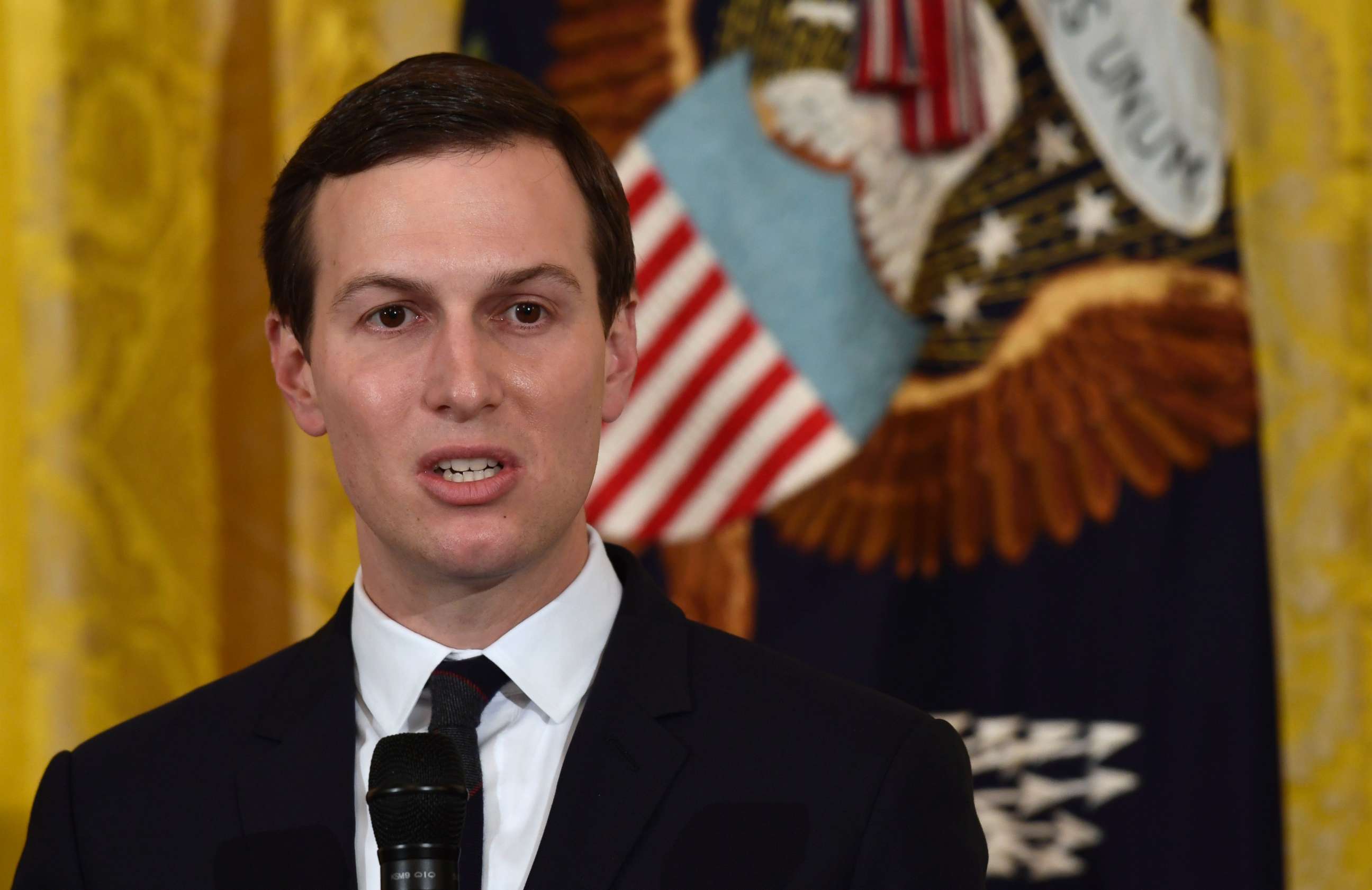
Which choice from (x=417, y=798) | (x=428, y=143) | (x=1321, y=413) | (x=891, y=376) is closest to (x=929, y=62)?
(x=891, y=376)

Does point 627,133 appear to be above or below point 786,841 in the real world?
above

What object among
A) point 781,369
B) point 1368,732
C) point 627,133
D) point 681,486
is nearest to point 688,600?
point 681,486

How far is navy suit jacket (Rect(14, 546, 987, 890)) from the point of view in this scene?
1.27 m

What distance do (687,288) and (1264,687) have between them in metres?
1.14

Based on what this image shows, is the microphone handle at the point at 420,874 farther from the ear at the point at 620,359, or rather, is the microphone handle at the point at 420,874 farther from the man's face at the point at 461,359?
the ear at the point at 620,359

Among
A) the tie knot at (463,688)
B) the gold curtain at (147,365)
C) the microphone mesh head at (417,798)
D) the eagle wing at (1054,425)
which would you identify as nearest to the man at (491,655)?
the tie knot at (463,688)

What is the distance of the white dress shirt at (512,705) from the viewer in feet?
4.36

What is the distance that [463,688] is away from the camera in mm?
1337

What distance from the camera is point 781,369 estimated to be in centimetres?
265

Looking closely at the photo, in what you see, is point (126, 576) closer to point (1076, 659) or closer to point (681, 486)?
point (681, 486)

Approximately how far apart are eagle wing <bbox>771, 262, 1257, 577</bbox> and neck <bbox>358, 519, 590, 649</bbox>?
1280mm

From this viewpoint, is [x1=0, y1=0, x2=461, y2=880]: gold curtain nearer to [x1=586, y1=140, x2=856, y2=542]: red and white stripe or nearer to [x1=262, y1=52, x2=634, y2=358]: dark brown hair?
[x1=586, y1=140, x2=856, y2=542]: red and white stripe

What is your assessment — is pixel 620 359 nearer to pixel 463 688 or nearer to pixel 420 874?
pixel 463 688

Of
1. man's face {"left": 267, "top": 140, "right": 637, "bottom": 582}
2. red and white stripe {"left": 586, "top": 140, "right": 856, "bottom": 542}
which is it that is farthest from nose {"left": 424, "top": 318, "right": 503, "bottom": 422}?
red and white stripe {"left": 586, "top": 140, "right": 856, "bottom": 542}
